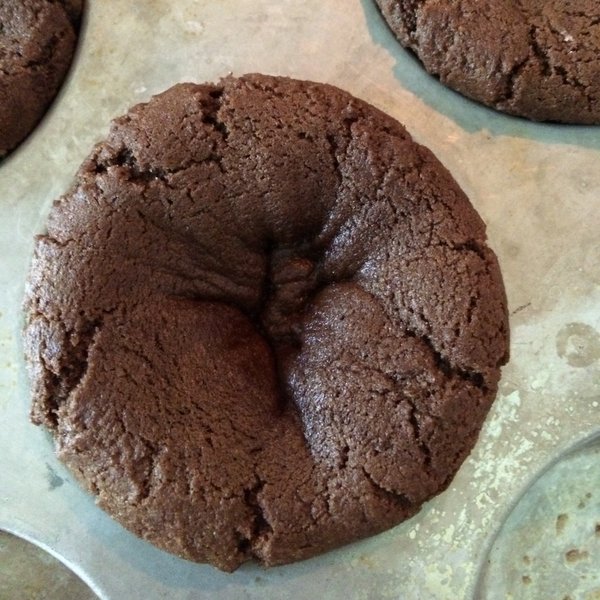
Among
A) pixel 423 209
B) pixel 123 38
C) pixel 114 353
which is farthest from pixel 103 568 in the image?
pixel 123 38

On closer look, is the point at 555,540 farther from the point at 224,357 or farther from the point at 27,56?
the point at 27,56

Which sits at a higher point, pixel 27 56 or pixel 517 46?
pixel 27 56

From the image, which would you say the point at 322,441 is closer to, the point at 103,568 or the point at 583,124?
the point at 103,568

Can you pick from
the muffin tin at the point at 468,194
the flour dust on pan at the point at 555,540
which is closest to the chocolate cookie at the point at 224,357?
the muffin tin at the point at 468,194

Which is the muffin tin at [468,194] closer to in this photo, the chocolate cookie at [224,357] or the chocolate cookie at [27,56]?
the chocolate cookie at [27,56]

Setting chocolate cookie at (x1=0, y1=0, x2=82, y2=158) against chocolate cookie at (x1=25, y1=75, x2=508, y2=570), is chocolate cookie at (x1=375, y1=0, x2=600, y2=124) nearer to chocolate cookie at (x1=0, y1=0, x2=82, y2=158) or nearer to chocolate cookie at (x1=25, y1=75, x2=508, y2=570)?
chocolate cookie at (x1=25, y1=75, x2=508, y2=570)

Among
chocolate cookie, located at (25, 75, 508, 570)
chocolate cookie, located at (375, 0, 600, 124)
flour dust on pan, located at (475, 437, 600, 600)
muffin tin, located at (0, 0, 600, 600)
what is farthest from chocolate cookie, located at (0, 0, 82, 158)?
flour dust on pan, located at (475, 437, 600, 600)

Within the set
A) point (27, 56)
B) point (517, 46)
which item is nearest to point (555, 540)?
point (517, 46)
